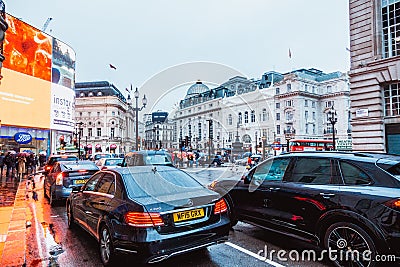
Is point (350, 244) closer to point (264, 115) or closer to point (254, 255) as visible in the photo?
point (254, 255)

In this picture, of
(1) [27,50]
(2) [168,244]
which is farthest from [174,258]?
(1) [27,50]

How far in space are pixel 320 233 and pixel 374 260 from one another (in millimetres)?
795

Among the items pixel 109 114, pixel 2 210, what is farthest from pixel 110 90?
pixel 2 210

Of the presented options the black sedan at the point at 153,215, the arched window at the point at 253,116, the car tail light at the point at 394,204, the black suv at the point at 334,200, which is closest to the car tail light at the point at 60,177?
the black sedan at the point at 153,215

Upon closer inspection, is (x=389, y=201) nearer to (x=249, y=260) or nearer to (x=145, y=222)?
(x=249, y=260)

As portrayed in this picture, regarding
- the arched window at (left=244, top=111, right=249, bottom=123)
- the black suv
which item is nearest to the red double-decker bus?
the arched window at (left=244, top=111, right=249, bottom=123)

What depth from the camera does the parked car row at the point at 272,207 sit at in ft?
12.4

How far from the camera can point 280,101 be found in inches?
2815

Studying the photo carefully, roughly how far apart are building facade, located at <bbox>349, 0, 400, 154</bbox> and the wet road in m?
14.3

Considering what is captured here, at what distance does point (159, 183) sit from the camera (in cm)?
479

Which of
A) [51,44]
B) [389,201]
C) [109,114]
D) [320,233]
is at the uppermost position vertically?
[51,44]

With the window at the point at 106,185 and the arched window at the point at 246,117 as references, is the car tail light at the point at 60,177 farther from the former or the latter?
the arched window at the point at 246,117

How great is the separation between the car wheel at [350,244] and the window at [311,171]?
0.74 meters

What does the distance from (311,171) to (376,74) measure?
50.1ft
